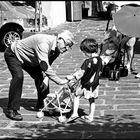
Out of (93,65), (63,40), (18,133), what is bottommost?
(18,133)

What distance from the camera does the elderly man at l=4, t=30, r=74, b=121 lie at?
5909 millimetres

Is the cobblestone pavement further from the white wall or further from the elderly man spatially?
the white wall

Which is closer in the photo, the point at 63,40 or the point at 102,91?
the point at 63,40

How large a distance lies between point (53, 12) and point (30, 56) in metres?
14.6

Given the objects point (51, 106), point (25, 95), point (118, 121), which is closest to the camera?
point (118, 121)

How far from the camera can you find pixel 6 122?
6312mm

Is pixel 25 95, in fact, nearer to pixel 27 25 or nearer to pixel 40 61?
pixel 40 61

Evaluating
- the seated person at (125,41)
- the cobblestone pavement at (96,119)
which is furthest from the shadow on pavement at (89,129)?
the seated person at (125,41)

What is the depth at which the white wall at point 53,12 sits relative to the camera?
20.2 metres

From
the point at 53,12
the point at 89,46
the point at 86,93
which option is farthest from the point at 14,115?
the point at 53,12

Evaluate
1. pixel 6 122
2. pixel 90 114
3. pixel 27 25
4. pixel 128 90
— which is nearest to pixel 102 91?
pixel 128 90

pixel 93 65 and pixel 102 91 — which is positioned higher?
pixel 93 65

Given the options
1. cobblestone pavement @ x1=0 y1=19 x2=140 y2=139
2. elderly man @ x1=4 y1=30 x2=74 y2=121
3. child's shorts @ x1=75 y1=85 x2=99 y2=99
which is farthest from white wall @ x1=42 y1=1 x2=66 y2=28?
child's shorts @ x1=75 y1=85 x2=99 y2=99

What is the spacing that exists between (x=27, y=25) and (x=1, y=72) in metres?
4.08
